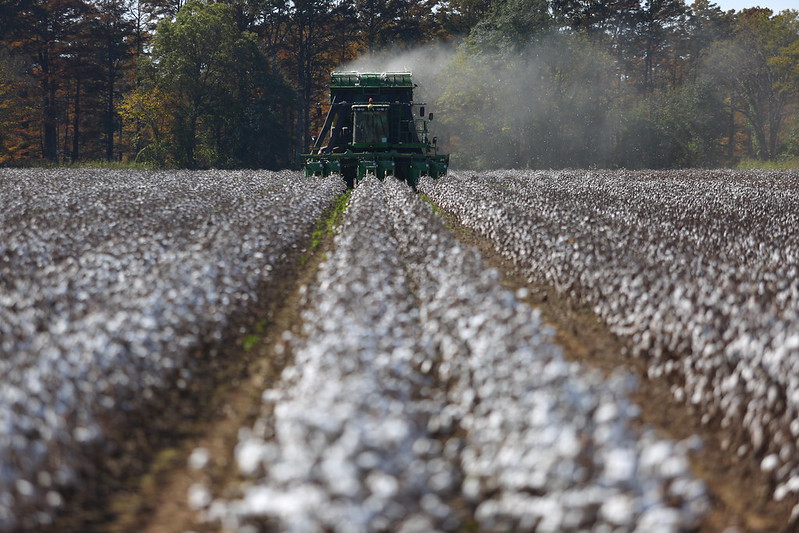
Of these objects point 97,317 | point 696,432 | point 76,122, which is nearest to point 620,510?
point 696,432

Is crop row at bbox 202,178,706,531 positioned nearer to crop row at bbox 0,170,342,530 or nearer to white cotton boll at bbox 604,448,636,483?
white cotton boll at bbox 604,448,636,483

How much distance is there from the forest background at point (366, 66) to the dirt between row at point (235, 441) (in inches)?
2105

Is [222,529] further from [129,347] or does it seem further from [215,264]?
[215,264]

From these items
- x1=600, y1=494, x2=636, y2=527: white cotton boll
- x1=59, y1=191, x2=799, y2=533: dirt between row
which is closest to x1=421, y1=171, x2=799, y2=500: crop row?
x1=59, y1=191, x2=799, y2=533: dirt between row

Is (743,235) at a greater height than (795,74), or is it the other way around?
(795,74)

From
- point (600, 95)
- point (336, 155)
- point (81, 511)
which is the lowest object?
point (81, 511)

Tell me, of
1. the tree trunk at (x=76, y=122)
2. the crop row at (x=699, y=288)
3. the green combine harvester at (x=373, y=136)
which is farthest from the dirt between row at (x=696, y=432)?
the tree trunk at (x=76, y=122)

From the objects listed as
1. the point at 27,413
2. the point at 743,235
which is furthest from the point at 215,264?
the point at 743,235

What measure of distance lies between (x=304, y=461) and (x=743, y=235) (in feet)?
45.4

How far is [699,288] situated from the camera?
9172 millimetres

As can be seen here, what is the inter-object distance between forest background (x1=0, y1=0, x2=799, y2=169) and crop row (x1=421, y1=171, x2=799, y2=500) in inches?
1705

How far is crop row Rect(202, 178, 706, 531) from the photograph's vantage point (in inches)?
158

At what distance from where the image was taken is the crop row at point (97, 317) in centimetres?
534

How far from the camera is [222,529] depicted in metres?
5.12
